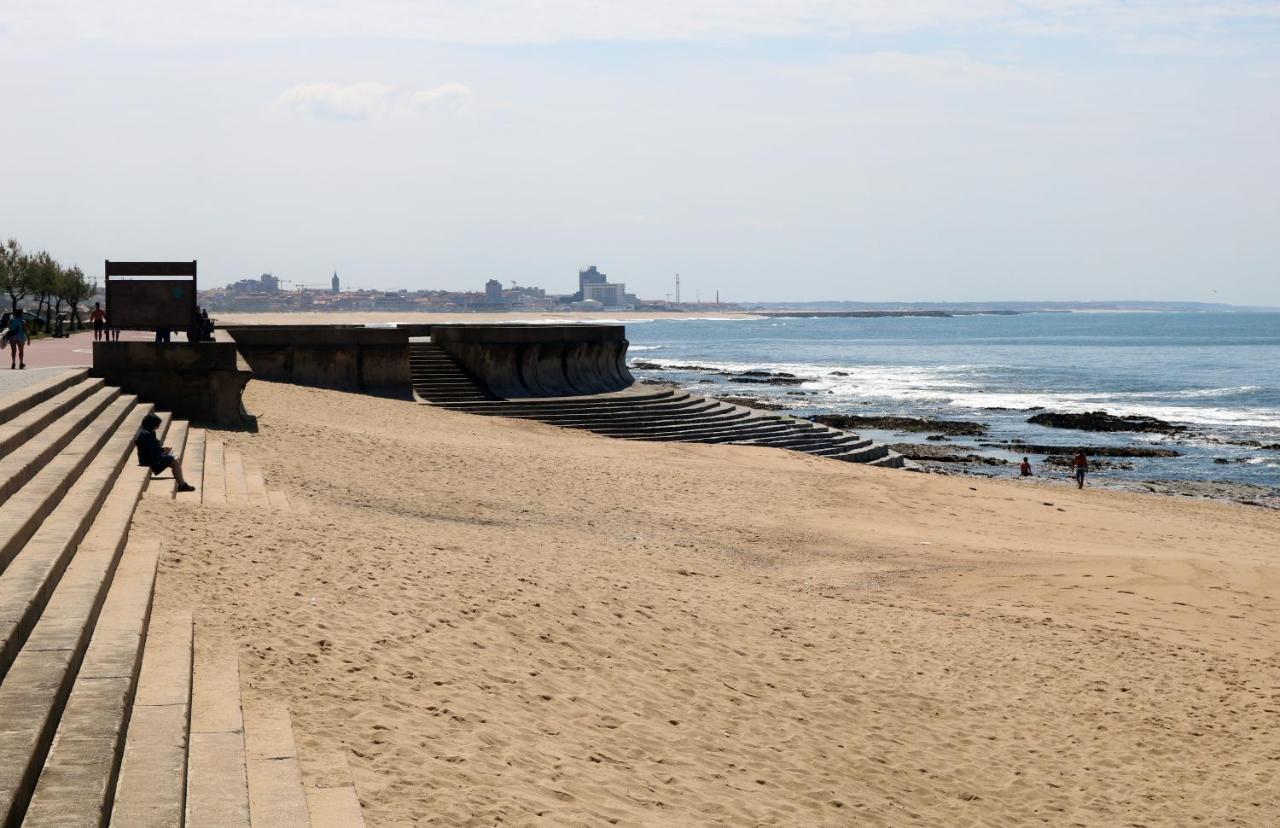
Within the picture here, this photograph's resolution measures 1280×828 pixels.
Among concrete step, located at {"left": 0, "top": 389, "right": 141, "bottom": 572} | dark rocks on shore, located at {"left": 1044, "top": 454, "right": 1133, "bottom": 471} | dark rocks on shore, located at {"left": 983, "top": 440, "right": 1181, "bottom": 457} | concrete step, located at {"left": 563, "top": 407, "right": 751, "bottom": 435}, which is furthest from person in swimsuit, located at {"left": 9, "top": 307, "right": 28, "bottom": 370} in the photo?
dark rocks on shore, located at {"left": 983, "top": 440, "right": 1181, "bottom": 457}

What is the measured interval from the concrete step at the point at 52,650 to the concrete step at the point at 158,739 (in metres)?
0.32

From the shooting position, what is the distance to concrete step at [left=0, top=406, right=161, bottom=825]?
16.0 ft

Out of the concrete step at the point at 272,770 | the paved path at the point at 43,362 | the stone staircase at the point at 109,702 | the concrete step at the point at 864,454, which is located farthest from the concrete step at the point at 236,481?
the concrete step at the point at 864,454

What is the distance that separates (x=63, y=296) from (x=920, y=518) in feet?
180

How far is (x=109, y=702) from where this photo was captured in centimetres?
581

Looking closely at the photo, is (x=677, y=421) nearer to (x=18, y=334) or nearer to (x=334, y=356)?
(x=334, y=356)

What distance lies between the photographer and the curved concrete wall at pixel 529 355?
3019cm

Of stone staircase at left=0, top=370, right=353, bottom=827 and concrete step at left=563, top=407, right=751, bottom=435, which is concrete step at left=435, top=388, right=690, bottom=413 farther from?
stone staircase at left=0, top=370, right=353, bottom=827

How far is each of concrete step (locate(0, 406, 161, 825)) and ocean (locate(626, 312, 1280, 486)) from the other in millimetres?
29320

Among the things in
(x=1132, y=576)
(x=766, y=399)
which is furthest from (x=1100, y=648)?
(x=766, y=399)

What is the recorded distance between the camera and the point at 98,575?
7590 millimetres

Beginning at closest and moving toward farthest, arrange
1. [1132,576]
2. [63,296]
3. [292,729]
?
[292,729], [1132,576], [63,296]

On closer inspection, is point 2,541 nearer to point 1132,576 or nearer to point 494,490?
point 494,490

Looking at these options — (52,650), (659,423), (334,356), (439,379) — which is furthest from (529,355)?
(52,650)
